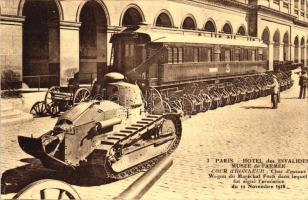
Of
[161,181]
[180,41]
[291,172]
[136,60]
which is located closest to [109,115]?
[161,181]

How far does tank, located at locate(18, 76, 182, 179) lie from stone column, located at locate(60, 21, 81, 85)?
8.06 m

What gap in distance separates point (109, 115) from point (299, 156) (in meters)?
3.93

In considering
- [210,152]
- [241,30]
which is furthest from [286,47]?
[210,152]

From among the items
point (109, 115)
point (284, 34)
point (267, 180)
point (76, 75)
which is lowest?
point (267, 180)

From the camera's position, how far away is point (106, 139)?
647 centimetres

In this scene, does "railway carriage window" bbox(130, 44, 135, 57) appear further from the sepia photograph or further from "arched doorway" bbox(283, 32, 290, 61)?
"arched doorway" bbox(283, 32, 290, 61)

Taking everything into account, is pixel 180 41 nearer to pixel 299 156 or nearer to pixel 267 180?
pixel 299 156

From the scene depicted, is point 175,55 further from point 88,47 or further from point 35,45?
point 35,45

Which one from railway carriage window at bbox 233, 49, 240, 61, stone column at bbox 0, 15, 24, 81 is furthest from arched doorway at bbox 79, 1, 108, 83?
railway carriage window at bbox 233, 49, 240, 61

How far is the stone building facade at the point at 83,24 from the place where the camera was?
1296cm

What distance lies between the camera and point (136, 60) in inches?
446

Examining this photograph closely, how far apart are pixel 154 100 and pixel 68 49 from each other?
18.5 feet

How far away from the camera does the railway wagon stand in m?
11.3

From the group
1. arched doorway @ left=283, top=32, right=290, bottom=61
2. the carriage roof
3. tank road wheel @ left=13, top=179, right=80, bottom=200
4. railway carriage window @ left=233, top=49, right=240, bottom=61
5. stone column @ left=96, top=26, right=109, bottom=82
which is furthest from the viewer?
arched doorway @ left=283, top=32, right=290, bottom=61
